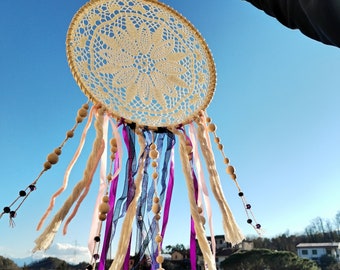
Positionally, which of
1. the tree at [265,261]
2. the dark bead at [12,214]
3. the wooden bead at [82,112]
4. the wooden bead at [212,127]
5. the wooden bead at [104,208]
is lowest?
the tree at [265,261]

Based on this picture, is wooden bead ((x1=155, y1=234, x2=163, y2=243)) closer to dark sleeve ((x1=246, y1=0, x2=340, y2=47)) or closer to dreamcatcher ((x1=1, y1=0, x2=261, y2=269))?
dreamcatcher ((x1=1, y1=0, x2=261, y2=269))

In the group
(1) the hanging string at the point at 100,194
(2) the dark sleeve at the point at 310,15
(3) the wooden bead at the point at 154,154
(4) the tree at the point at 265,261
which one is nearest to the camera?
(2) the dark sleeve at the point at 310,15

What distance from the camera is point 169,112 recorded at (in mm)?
718

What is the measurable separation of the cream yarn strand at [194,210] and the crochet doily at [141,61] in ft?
0.20

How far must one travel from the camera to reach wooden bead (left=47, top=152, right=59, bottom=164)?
558 millimetres

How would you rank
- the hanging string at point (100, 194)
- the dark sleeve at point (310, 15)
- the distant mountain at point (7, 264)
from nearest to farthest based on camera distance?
the dark sleeve at point (310, 15)
the hanging string at point (100, 194)
the distant mountain at point (7, 264)

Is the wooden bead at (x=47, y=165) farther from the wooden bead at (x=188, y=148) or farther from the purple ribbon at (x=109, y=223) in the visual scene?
the wooden bead at (x=188, y=148)

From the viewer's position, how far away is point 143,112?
71cm

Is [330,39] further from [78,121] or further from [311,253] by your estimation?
[311,253]

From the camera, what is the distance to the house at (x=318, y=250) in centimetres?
846

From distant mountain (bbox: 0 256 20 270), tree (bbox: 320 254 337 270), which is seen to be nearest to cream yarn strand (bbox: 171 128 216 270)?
distant mountain (bbox: 0 256 20 270)

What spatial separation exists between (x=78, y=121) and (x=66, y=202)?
0.59 feet

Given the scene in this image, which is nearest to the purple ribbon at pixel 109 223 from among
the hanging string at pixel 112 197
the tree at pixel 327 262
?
the hanging string at pixel 112 197

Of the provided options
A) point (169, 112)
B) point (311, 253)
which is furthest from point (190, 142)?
point (311, 253)
